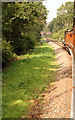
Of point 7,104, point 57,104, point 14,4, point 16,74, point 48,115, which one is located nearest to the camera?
point 48,115

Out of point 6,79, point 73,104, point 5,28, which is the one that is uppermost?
point 5,28

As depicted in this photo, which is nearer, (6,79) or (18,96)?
(18,96)

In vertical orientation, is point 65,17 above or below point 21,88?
above

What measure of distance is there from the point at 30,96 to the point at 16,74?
4.16 m

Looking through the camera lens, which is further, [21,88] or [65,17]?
[65,17]

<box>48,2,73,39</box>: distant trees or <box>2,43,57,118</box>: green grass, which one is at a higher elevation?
<box>48,2,73,39</box>: distant trees

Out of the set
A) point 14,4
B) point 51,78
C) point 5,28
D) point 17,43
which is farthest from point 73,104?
point 17,43

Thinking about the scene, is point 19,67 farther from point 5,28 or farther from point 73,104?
point 73,104

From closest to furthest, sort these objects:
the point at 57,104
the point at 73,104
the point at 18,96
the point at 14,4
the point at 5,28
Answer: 1. the point at 73,104
2. the point at 57,104
3. the point at 18,96
4. the point at 5,28
5. the point at 14,4

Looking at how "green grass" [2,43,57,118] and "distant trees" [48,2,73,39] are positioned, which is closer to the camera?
"green grass" [2,43,57,118]

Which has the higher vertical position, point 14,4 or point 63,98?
point 14,4

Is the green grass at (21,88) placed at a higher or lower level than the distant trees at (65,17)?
lower

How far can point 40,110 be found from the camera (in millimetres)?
6676

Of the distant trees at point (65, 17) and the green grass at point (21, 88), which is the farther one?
the distant trees at point (65, 17)
